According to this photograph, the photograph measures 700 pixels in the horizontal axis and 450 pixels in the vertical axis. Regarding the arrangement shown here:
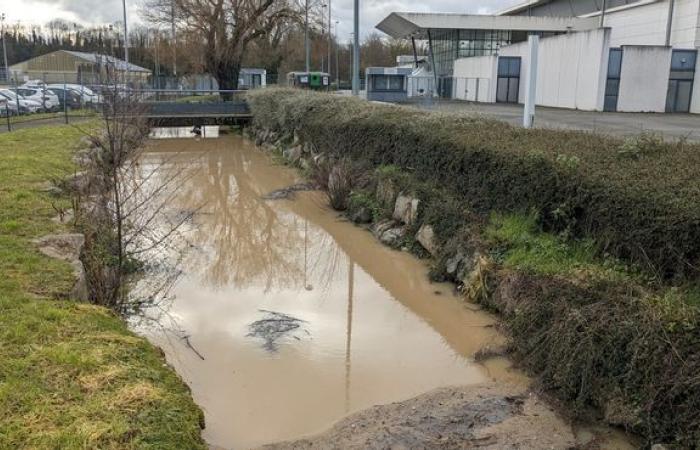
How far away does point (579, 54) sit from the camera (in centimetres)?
2984

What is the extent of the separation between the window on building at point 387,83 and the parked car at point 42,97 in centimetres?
1659

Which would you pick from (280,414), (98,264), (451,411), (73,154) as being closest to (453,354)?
(451,411)

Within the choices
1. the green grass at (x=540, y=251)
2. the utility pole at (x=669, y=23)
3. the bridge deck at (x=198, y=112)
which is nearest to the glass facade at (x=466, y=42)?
the utility pole at (x=669, y=23)

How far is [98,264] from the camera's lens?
6734mm

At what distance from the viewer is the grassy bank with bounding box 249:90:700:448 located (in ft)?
15.9

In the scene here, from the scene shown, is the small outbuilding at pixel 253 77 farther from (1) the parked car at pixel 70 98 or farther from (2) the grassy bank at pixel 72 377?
(2) the grassy bank at pixel 72 377

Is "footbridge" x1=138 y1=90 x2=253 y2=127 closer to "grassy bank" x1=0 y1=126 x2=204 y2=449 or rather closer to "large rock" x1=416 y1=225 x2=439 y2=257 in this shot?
"large rock" x1=416 y1=225 x2=439 y2=257

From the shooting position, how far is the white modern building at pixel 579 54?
2911cm

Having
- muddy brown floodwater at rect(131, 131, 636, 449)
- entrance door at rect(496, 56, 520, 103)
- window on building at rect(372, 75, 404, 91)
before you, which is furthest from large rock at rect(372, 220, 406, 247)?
entrance door at rect(496, 56, 520, 103)

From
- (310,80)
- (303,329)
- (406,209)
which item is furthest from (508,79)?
(303,329)

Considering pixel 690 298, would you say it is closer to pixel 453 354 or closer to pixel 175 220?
pixel 453 354

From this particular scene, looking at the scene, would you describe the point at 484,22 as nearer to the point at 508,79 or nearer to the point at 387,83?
the point at 508,79

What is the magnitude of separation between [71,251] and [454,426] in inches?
178

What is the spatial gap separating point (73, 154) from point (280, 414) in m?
11.2
